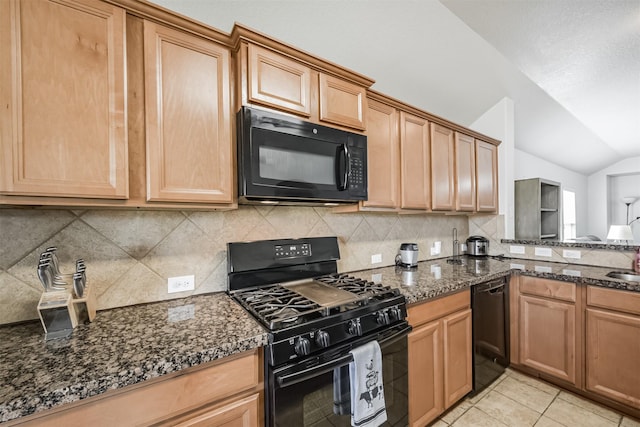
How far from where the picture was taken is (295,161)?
1448 mm

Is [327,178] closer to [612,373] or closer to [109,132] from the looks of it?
[109,132]

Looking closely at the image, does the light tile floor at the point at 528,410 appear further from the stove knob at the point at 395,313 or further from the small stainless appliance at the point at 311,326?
the stove knob at the point at 395,313

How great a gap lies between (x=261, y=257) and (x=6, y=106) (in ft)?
3.90

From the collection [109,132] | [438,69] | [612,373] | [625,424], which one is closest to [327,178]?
[109,132]

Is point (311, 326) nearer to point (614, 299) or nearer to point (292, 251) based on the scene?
point (292, 251)

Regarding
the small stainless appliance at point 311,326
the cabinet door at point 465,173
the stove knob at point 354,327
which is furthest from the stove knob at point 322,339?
the cabinet door at point 465,173

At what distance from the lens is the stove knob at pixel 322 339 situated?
43.2 inches

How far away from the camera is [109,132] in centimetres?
105

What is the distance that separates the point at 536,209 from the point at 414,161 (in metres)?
2.05

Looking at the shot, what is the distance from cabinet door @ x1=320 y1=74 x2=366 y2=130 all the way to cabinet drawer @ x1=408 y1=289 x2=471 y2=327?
3.84 ft

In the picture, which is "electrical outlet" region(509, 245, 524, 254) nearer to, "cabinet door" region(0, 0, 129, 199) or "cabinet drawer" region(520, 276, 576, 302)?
"cabinet drawer" region(520, 276, 576, 302)

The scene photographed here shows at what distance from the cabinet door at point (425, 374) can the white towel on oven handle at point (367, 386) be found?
0.36 meters

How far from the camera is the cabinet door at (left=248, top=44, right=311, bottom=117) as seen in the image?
52.3 inches

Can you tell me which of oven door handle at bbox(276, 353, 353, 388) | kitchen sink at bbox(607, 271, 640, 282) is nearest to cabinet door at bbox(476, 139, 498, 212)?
kitchen sink at bbox(607, 271, 640, 282)
